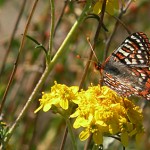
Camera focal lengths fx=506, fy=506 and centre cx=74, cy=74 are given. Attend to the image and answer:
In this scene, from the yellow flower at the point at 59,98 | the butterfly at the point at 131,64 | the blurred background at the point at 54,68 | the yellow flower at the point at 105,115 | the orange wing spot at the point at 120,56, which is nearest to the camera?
the yellow flower at the point at 105,115

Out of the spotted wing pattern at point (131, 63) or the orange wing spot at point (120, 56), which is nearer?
the spotted wing pattern at point (131, 63)

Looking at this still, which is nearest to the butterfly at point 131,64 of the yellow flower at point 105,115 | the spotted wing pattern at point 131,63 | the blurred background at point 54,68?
the spotted wing pattern at point 131,63

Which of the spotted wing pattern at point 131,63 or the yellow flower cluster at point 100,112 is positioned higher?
the spotted wing pattern at point 131,63

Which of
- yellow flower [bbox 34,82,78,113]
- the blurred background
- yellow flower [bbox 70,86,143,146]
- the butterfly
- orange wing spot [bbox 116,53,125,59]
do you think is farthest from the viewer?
the blurred background

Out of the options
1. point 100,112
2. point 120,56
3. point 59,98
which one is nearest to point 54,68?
point 120,56

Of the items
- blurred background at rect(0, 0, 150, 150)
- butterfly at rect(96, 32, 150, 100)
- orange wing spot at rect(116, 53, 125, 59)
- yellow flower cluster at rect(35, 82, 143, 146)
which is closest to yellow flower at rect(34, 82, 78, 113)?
yellow flower cluster at rect(35, 82, 143, 146)

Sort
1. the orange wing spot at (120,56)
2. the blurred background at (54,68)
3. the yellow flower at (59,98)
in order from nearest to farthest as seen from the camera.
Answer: the yellow flower at (59,98) < the orange wing spot at (120,56) < the blurred background at (54,68)

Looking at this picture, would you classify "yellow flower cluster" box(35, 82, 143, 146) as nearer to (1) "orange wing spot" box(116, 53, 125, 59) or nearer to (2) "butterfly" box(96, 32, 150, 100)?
(2) "butterfly" box(96, 32, 150, 100)

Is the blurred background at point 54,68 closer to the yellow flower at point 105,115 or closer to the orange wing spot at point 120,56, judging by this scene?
the orange wing spot at point 120,56
